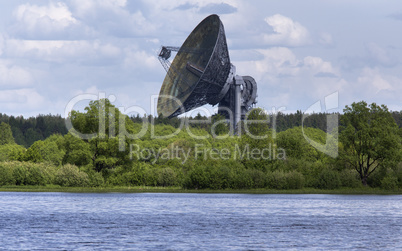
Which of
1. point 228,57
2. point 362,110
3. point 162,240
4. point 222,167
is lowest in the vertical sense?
point 162,240

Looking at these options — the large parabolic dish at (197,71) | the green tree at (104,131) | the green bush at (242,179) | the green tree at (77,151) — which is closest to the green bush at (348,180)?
the green bush at (242,179)

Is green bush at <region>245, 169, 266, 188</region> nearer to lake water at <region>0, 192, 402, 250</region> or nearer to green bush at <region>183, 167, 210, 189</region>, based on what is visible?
green bush at <region>183, 167, 210, 189</region>

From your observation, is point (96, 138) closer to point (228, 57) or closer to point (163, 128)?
point (228, 57)

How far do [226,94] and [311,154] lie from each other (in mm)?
17825

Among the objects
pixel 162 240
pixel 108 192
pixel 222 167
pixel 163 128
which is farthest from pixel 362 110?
pixel 163 128

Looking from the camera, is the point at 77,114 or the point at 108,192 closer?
the point at 108,192

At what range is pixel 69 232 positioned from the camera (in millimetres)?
39531

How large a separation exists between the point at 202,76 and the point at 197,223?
42.7 m

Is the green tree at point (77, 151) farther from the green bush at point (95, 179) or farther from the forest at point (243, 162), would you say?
the green bush at point (95, 179)

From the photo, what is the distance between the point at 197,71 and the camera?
90.3 metres

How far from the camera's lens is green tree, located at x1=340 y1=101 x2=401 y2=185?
79938 millimetres

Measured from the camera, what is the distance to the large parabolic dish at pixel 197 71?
85.6 metres

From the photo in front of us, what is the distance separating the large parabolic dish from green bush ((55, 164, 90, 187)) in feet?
62.3

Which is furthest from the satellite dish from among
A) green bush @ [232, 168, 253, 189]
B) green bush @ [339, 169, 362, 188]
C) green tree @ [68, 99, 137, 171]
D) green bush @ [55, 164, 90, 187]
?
green bush @ [339, 169, 362, 188]
